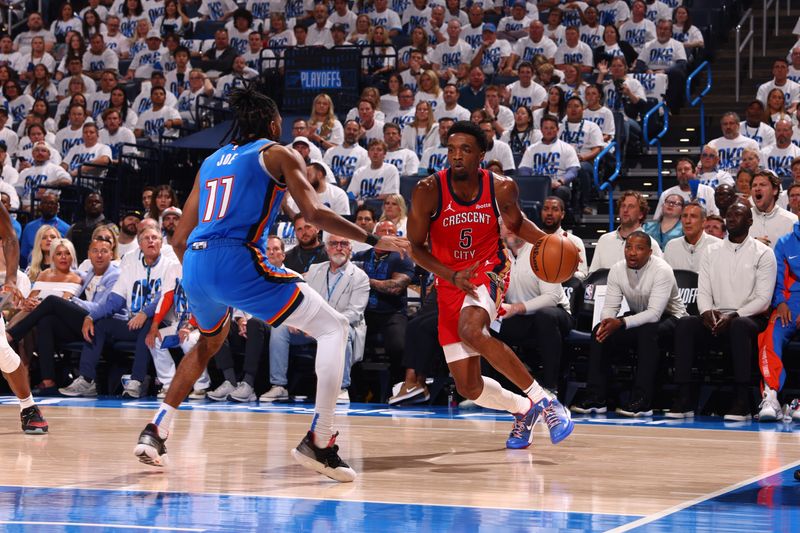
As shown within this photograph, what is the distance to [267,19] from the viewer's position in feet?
58.3

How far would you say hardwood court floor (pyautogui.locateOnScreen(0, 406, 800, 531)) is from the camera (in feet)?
16.0

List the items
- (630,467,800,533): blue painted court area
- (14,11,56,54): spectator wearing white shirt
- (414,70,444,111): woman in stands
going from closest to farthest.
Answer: (630,467,800,533): blue painted court area → (414,70,444,111): woman in stands → (14,11,56,54): spectator wearing white shirt

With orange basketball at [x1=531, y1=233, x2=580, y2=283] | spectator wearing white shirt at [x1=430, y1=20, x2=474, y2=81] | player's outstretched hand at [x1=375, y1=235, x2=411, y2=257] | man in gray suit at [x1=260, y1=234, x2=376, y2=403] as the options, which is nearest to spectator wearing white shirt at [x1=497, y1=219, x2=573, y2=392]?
man in gray suit at [x1=260, y1=234, x2=376, y2=403]

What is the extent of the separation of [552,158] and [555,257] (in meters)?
5.70

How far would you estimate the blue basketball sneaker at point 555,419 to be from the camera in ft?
20.6

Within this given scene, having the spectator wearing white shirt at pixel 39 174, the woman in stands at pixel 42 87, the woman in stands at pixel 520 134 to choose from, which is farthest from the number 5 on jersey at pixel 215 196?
the woman in stands at pixel 42 87

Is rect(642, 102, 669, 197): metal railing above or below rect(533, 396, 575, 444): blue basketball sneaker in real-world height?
above

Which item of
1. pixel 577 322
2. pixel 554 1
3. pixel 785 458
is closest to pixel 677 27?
pixel 554 1

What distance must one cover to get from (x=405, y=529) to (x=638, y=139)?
9989 mm

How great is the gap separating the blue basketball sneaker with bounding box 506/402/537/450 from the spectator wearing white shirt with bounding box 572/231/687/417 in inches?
91.0

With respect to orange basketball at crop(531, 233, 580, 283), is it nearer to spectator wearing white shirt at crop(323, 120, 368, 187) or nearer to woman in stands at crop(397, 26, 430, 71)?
spectator wearing white shirt at crop(323, 120, 368, 187)

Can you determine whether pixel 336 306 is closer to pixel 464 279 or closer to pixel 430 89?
pixel 464 279

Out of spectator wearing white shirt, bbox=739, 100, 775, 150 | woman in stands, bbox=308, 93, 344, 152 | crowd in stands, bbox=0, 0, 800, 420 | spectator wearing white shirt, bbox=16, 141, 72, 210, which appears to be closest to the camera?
crowd in stands, bbox=0, 0, 800, 420

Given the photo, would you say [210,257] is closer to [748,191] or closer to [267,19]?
[748,191]
